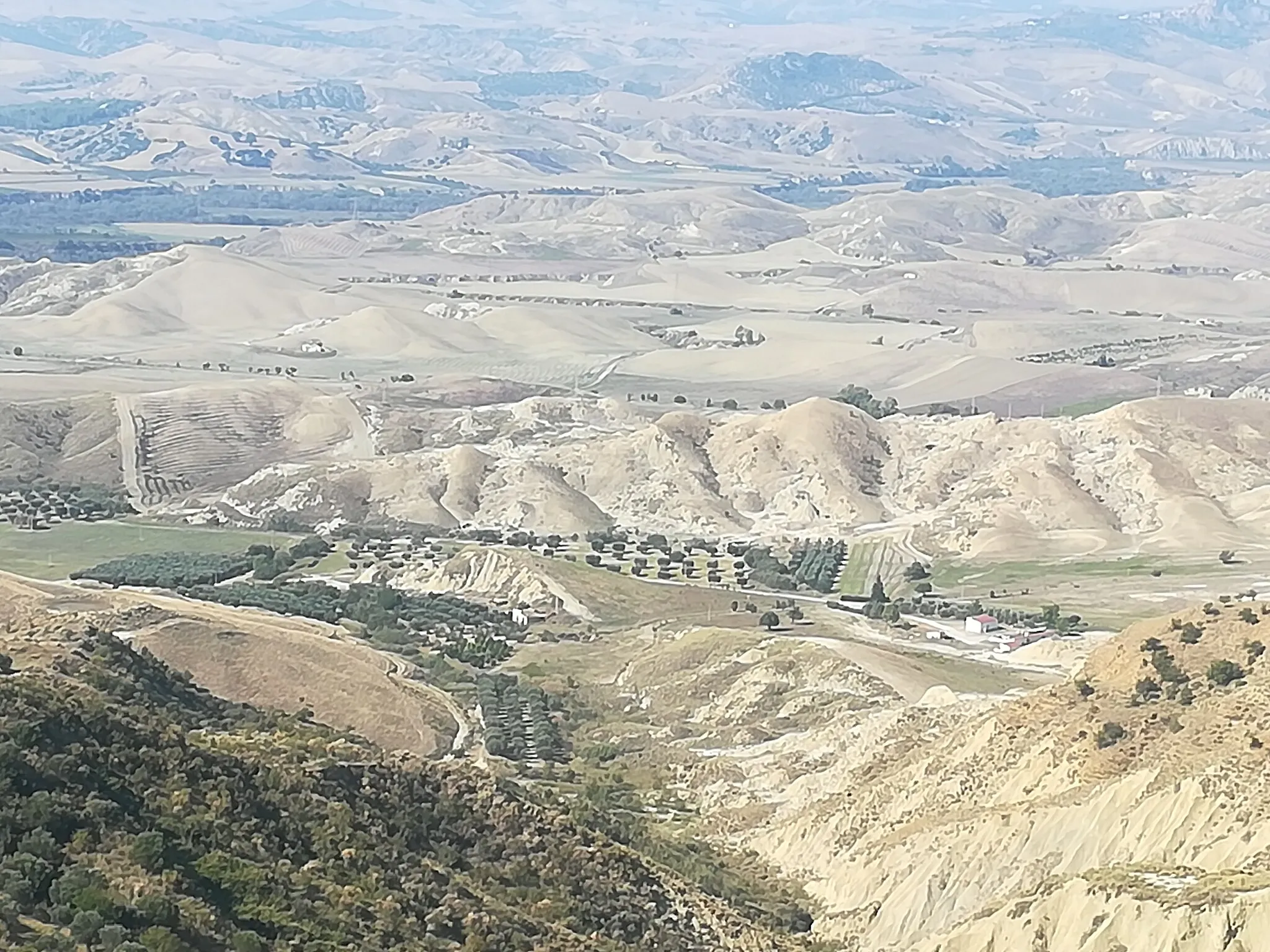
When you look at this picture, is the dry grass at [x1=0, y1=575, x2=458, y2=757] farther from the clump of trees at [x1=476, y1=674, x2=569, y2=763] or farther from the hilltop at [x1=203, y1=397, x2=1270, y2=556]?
the hilltop at [x1=203, y1=397, x2=1270, y2=556]

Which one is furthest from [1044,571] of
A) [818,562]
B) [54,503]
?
[54,503]

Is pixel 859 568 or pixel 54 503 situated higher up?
pixel 859 568

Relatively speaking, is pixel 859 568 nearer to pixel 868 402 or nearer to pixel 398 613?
pixel 398 613

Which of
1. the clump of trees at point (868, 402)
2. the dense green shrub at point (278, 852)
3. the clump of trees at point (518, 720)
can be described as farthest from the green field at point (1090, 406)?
the dense green shrub at point (278, 852)

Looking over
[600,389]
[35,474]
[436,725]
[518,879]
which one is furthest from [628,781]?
[600,389]

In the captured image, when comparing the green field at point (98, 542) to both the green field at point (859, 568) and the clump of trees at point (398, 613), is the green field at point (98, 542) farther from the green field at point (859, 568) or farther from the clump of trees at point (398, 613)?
the green field at point (859, 568)

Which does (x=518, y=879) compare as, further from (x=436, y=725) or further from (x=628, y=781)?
(x=436, y=725)

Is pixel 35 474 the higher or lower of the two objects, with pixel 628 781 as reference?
lower
